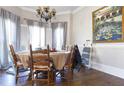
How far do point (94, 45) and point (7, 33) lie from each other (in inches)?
121

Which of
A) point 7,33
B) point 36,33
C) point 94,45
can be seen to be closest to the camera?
point 94,45

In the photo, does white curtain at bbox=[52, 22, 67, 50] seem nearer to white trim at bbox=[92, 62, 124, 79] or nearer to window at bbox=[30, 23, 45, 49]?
window at bbox=[30, 23, 45, 49]

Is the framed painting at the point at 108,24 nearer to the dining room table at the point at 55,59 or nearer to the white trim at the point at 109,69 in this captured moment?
the white trim at the point at 109,69

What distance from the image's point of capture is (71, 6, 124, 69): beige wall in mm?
3707

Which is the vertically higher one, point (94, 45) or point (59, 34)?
point (59, 34)

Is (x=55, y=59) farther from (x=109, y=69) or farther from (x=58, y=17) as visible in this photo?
(x=58, y=17)

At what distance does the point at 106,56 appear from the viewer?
14.0 ft

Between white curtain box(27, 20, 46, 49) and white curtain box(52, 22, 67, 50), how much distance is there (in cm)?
54

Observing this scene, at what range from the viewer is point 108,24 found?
4.07 metres

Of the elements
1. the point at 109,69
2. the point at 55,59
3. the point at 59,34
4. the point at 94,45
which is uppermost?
the point at 59,34

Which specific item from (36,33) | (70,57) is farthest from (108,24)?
(36,33)

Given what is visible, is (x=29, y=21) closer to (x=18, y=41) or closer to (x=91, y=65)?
(x=18, y=41)

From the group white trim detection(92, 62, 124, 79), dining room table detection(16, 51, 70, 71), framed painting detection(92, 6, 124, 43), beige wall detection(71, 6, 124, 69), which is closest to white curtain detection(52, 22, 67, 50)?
beige wall detection(71, 6, 124, 69)
